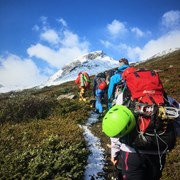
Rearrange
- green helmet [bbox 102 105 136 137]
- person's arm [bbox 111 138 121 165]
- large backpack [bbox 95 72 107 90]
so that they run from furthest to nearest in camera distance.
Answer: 1. large backpack [bbox 95 72 107 90]
2. person's arm [bbox 111 138 121 165]
3. green helmet [bbox 102 105 136 137]

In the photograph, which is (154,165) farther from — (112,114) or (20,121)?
(20,121)

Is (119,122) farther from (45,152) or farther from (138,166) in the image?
(45,152)

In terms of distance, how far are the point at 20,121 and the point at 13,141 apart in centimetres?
394

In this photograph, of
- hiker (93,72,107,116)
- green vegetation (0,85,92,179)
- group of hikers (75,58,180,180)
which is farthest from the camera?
hiker (93,72,107,116)

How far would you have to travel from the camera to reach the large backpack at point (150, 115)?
351 centimetres

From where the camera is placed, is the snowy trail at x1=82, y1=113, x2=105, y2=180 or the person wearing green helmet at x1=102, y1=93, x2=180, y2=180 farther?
the snowy trail at x1=82, y1=113, x2=105, y2=180

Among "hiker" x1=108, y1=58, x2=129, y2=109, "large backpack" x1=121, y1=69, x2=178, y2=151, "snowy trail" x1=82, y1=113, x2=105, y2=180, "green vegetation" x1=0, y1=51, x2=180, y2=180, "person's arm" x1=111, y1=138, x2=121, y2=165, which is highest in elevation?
"hiker" x1=108, y1=58, x2=129, y2=109

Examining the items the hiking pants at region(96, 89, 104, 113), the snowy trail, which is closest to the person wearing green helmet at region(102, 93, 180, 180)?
the snowy trail

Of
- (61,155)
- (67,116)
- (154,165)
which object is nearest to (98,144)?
(61,155)

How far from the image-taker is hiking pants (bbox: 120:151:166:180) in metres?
3.58

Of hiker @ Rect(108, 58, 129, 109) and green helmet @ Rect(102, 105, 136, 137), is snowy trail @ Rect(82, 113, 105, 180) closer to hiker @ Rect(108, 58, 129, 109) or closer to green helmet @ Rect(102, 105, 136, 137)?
hiker @ Rect(108, 58, 129, 109)

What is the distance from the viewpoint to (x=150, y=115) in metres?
3.48

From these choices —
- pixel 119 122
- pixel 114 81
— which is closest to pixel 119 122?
pixel 119 122

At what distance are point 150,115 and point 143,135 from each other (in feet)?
0.89
